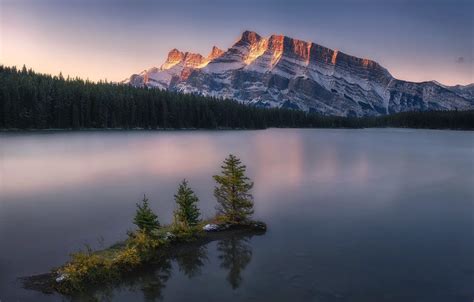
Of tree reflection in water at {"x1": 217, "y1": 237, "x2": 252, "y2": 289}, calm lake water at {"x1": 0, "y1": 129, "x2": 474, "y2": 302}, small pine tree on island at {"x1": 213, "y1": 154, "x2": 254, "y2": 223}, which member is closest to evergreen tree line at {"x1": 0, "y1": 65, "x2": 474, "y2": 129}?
calm lake water at {"x1": 0, "y1": 129, "x2": 474, "y2": 302}

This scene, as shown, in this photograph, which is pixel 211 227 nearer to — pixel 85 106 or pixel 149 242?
pixel 149 242

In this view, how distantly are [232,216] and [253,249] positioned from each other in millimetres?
4583

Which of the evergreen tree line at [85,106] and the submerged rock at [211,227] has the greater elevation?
the evergreen tree line at [85,106]

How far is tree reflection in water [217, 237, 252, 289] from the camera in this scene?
59.3 ft

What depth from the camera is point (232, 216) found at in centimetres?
2581

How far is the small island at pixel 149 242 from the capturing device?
54.7 feet

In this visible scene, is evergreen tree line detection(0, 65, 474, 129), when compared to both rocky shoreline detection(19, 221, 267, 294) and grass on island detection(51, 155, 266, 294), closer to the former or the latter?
grass on island detection(51, 155, 266, 294)

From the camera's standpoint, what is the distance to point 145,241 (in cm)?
2005

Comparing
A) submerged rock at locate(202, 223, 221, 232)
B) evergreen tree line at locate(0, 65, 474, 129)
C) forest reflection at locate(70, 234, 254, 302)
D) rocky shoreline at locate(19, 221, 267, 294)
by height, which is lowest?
forest reflection at locate(70, 234, 254, 302)

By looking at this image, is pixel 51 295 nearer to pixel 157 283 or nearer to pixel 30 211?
pixel 157 283

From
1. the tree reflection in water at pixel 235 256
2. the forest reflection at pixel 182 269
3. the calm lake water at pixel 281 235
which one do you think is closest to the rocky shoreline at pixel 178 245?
the forest reflection at pixel 182 269

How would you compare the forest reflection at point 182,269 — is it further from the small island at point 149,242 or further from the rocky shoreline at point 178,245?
the small island at point 149,242

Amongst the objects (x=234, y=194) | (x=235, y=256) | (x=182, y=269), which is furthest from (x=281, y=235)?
(x=182, y=269)

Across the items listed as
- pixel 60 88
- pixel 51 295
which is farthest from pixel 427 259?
pixel 60 88
